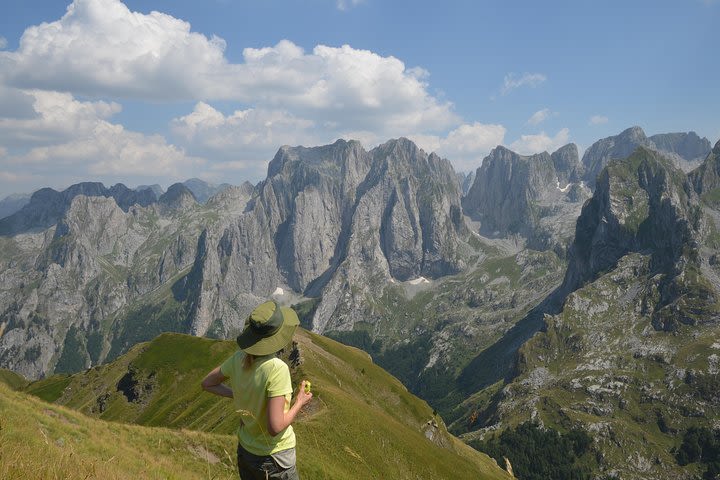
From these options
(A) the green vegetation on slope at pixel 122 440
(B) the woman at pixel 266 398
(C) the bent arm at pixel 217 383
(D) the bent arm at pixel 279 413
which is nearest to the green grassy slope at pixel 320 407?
(A) the green vegetation on slope at pixel 122 440

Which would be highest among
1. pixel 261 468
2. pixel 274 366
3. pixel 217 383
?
pixel 274 366

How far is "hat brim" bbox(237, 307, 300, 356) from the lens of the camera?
8914mm

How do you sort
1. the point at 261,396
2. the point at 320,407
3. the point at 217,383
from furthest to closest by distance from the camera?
the point at 320,407, the point at 217,383, the point at 261,396

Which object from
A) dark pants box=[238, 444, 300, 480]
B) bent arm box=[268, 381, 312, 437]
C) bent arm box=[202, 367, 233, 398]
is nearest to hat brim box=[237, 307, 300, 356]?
bent arm box=[268, 381, 312, 437]

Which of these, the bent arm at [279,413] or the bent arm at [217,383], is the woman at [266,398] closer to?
the bent arm at [279,413]

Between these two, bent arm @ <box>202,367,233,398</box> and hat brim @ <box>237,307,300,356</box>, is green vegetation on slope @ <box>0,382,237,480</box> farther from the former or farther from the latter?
hat brim @ <box>237,307,300,356</box>

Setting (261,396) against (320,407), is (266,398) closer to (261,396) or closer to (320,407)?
(261,396)

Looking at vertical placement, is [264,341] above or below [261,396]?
above

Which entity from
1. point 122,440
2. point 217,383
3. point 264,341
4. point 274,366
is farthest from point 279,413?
point 122,440

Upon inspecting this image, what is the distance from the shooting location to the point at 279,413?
343 inches

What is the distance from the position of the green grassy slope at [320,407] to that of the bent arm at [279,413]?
1054 inches

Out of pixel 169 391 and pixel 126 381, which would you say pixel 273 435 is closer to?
pixel 169 391

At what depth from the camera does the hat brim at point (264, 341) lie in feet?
29.2

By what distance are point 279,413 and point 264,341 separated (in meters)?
1.36
